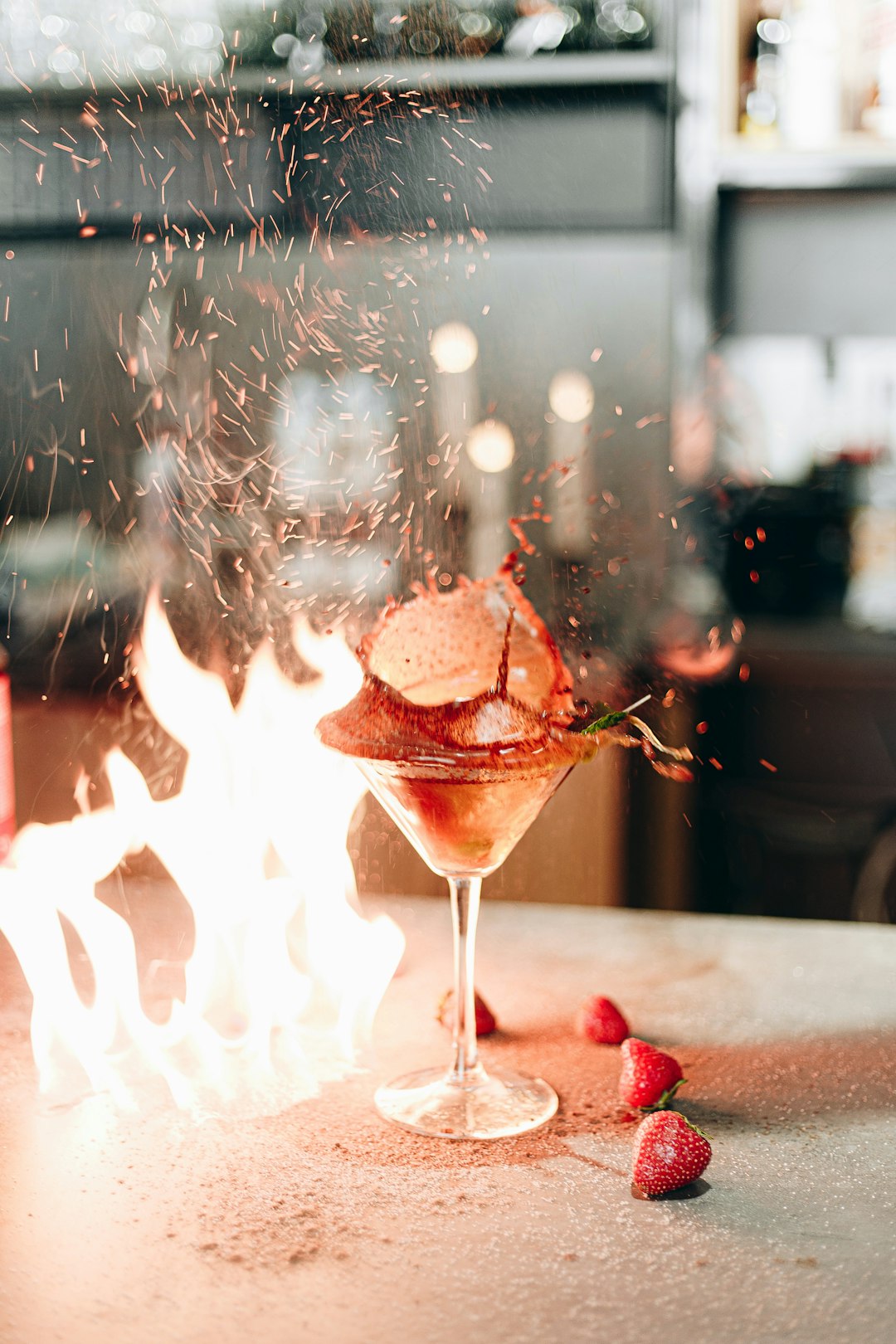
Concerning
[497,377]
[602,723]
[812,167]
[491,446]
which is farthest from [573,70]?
[602,723]

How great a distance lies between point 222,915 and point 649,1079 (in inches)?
14.8

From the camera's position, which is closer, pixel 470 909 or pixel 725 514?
pixel 470 909

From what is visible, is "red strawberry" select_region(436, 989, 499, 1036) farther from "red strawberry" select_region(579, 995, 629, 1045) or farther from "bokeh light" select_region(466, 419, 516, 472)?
"bokeh light" select_region(466, 419, 516, 472)

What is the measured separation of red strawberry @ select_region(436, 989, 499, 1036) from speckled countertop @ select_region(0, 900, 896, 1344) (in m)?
0.01

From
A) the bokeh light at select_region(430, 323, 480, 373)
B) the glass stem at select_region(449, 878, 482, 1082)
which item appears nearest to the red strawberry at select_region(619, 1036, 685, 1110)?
the glass stem at select_region(449, 878, 482, 1082)

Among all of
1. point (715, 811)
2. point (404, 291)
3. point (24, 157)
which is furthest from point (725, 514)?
point (24, 157)

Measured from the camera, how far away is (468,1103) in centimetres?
88

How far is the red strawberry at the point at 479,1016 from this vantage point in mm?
1006

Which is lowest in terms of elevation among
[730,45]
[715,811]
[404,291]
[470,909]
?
[715,811]

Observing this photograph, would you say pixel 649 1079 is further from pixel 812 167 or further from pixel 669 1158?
pixel 812 167

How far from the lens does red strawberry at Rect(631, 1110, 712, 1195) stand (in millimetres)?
760

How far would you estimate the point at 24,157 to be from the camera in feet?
4.23

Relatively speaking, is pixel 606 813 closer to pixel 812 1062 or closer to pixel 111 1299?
pixel 812 1062

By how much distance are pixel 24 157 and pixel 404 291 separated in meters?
0.42
